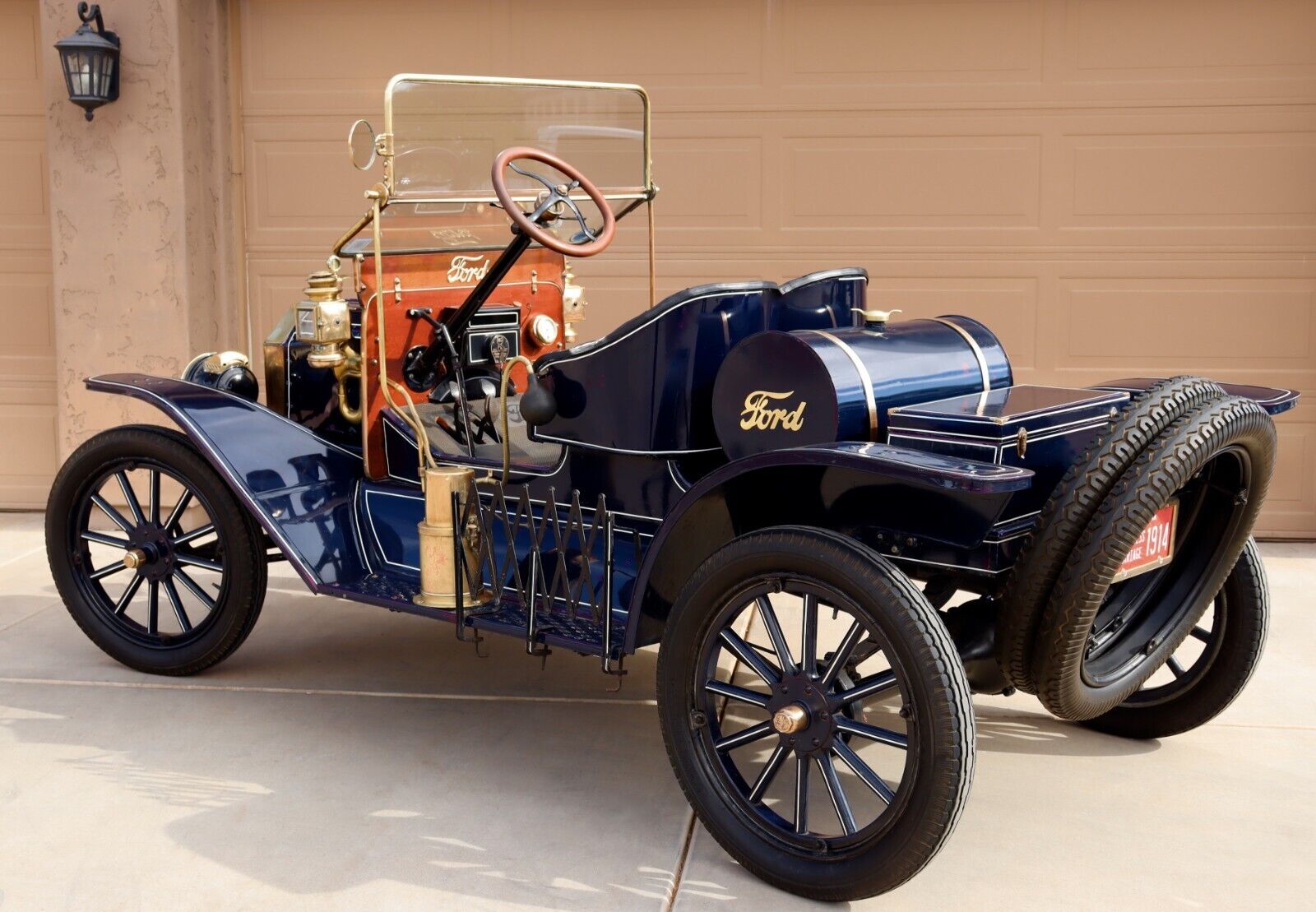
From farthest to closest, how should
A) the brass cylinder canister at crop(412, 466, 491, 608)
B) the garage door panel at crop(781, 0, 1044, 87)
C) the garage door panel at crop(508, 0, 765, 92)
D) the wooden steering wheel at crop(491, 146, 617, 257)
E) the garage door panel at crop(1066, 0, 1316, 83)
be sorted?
the garage door panel at crop(508, 0, 765, 92) < the garage door panel at crop(781, 0, 1044, 87) < the garage door panel at crop(1066, 0, 1316, 83) < the brass cylinder canister at crop(412, 466, 491, 608) < the wooden steering wheel at crop(491, 146, 617, 257)

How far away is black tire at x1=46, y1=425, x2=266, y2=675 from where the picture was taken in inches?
157

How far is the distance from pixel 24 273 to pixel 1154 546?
17.7 feet

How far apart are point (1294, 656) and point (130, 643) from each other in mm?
3673

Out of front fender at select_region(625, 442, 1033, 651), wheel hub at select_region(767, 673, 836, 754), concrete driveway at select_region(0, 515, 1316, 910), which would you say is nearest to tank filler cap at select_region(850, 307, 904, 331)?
front fender at select_region(625, 442, 1033, 651)

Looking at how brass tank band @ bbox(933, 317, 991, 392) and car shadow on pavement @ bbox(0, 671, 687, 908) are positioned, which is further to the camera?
brass tank band @ bbox(933, 317, 991, 392)

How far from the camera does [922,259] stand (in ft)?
19.6

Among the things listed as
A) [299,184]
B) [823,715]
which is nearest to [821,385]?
[823,715]

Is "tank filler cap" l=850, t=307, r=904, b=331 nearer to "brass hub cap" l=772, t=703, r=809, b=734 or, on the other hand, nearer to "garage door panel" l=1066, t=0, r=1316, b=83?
"brass hub cap" l=772, t=703, r=809, b=734

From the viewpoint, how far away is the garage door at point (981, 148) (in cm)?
578

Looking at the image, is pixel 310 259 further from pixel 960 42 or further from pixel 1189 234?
pixel 1189 234

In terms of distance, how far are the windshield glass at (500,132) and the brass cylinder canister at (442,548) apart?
2.75 feet

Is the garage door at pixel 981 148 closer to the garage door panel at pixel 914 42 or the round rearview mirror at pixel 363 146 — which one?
the garage door panel at pixel 914 42

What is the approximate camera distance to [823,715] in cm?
284

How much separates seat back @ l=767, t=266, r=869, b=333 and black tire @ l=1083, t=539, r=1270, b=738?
117cm
